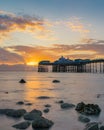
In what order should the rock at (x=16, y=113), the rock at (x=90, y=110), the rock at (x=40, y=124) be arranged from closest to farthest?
the rock at (x=40, y=124) → the rock at (x=16, y=113) → the rock at (x=90, y=110)

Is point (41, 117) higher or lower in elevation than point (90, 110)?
higher

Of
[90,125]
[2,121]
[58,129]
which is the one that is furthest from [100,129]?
[2,121]

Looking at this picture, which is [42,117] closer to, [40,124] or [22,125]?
[40,124]

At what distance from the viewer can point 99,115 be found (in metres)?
23.5

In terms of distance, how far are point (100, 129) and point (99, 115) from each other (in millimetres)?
6296

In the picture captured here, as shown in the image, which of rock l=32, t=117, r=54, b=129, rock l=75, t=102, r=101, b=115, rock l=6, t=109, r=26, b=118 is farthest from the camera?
rock l=75, t=102, r=101, b=115

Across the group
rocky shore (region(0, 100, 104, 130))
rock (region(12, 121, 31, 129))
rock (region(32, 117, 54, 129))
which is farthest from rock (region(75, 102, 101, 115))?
rock (region(12, 121, 31, 129))

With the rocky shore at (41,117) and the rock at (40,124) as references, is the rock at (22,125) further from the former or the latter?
the rock at (40,124)

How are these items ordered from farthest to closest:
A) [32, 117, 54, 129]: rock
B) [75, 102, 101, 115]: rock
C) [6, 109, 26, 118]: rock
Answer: [75, 102, 101, 115]: rock → [6, 109, 26, 118]: rock → [32, 117, 54, 129]: rock

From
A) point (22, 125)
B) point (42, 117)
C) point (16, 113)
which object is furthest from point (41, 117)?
point (16, 113)

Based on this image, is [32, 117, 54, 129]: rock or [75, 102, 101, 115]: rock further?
[75, 102, 101, 115]: rock

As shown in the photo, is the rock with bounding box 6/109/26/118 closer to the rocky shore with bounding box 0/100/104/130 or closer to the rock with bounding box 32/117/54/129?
the rocky shore with bounding box 0/100/104/130

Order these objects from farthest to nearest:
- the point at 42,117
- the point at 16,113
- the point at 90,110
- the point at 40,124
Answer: the point at 90,110 → the point at 16,113 → the point at 42,117 → the point at 40,124

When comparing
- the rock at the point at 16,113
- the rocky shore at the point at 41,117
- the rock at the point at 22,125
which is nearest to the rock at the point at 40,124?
the rocky shore at the point at 41,117
